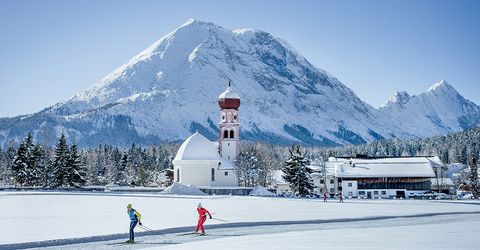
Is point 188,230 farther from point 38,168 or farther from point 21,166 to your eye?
point 38,168

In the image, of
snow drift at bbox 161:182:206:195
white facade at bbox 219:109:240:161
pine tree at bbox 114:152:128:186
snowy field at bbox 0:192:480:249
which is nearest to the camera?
snowy field at bbox 0:192:480:249

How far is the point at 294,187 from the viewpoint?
8231 centimetres

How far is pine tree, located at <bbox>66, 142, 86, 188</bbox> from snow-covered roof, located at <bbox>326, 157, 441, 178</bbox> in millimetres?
46307

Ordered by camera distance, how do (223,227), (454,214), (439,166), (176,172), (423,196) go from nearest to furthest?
(223,227) < (454,214) < (423,196) < (176,172) < (439,166)

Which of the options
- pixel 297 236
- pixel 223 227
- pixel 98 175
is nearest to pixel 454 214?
pixel 223 227

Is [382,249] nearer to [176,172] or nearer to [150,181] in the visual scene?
[176,172]

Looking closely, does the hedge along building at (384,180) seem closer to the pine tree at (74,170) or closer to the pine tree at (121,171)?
the pine tree at (74,170)

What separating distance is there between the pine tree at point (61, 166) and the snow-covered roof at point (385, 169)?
48.6m

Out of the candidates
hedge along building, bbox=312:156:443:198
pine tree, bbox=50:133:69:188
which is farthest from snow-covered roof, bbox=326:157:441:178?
pine tree, bbox=50:133:69:188

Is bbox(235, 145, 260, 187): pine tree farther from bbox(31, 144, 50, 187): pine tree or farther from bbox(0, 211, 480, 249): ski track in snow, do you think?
bbox(0, 211, 480, 249): ski track in snow

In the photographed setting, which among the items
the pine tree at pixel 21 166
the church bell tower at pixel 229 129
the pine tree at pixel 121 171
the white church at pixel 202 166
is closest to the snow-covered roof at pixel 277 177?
the church bell tower at pixel 229 129

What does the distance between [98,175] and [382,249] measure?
11806cm

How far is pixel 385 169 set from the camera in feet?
349

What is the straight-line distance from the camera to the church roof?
94.2m
